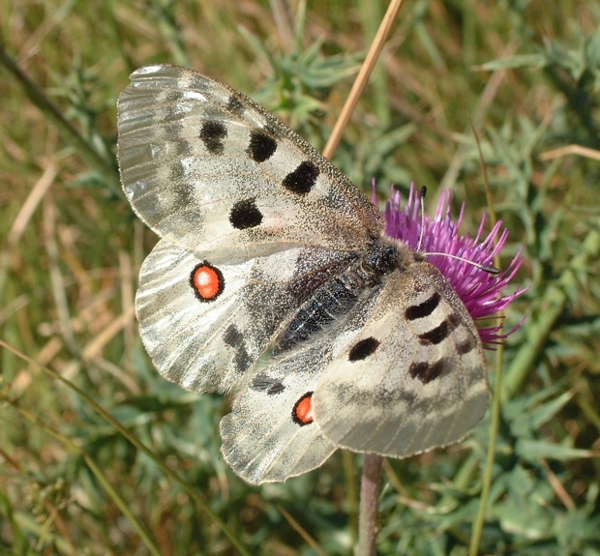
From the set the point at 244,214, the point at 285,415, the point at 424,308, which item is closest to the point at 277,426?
the point at 285,415

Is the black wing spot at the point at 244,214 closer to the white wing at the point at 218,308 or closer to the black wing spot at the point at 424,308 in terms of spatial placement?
the white wing at the point at 218,308

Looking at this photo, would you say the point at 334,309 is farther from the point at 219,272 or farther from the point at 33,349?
the point at 33,349

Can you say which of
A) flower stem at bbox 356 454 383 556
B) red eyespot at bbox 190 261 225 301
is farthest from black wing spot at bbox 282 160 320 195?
flower stem at bbox 356 454 383 556

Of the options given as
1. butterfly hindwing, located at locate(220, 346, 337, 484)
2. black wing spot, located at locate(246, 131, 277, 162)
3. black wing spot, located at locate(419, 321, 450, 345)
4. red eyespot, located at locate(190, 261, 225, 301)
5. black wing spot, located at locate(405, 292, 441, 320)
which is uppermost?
black wing spot, located at locate(246, 131, 277, 162)

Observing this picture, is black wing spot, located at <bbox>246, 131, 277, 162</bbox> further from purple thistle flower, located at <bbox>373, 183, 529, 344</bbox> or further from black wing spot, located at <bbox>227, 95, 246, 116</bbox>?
purple thistle flower, located at <bbox>373, 183, 529, 344</bbox>

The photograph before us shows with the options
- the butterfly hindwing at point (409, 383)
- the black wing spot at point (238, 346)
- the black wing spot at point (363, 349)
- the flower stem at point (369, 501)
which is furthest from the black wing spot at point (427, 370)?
the black wing spot at point (238, 346)

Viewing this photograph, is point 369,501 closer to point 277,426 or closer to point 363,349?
point 277,426
